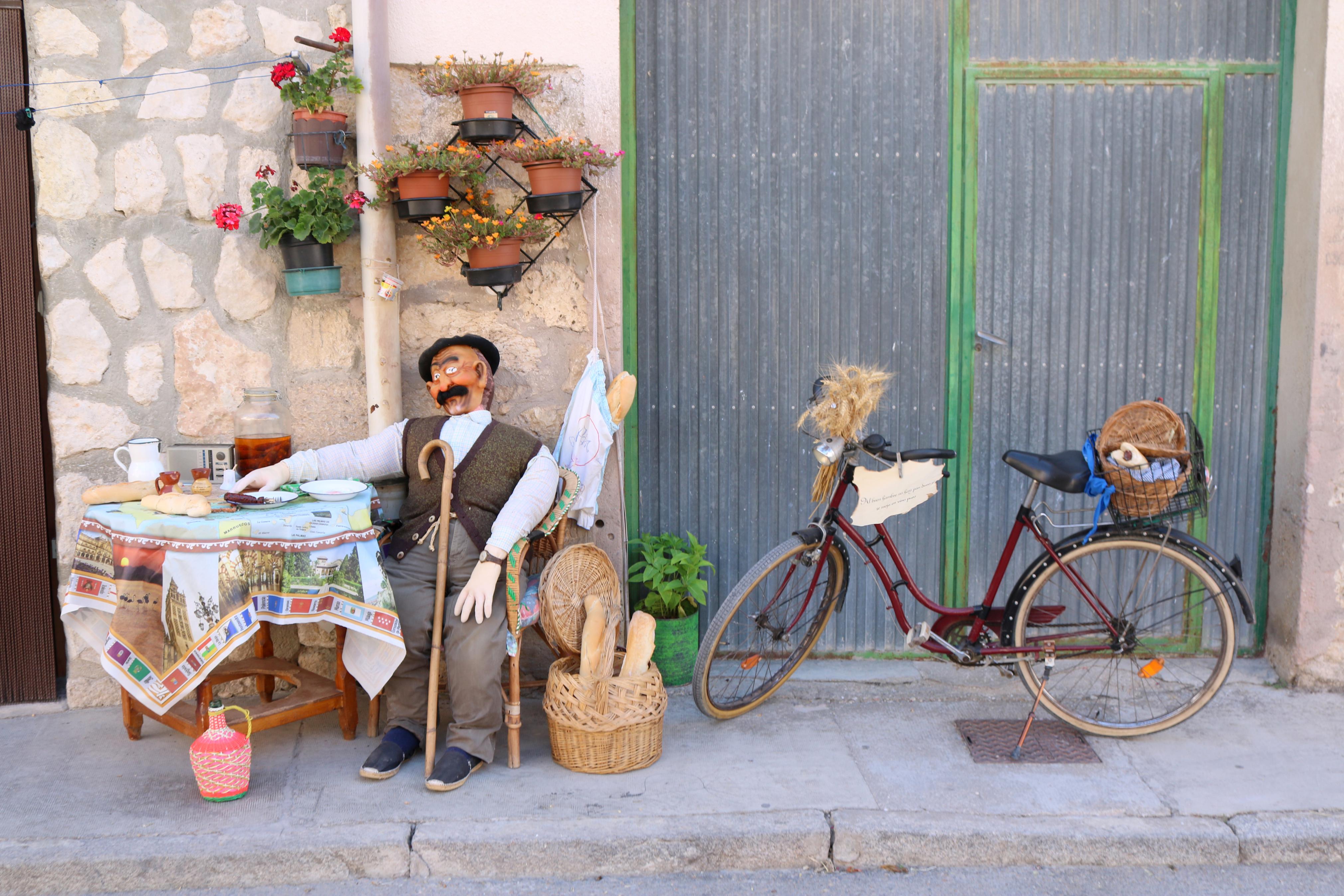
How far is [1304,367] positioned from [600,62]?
3.20 meters

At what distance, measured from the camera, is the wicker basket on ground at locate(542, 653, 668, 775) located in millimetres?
3725

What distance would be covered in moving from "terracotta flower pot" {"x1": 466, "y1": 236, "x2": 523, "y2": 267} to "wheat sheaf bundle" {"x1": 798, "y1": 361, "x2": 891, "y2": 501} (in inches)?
51.5


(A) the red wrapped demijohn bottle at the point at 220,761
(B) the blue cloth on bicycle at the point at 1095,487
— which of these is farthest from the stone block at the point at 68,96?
(B) the blue cloth on bicycle at the point at 1095,487

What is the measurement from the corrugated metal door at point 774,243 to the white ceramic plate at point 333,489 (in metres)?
1.38

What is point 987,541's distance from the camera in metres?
4.92

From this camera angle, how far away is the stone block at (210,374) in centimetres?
436

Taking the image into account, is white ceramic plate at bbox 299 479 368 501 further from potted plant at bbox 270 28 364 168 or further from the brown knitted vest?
potted plant at bbox 270 28 364 168

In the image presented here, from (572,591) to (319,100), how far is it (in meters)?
2.10

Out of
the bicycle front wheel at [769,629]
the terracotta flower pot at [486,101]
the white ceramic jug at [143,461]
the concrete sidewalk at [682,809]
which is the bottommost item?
the concrete sidewalk at [682,809]

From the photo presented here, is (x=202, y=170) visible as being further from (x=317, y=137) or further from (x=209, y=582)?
(x=209, y=582)

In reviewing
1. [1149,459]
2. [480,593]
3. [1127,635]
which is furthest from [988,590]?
[480,593]

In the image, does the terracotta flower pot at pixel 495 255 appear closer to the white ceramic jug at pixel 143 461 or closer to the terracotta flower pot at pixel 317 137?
the terracotta flower pot at pixel 317 137

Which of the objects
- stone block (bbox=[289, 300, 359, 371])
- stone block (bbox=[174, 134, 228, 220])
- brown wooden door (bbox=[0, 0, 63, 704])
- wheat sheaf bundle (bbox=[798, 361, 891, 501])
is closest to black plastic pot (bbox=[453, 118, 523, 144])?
stone block (bbox=[289, 300, 359, 371])

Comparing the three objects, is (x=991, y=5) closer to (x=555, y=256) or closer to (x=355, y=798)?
(x=555, y=256)
